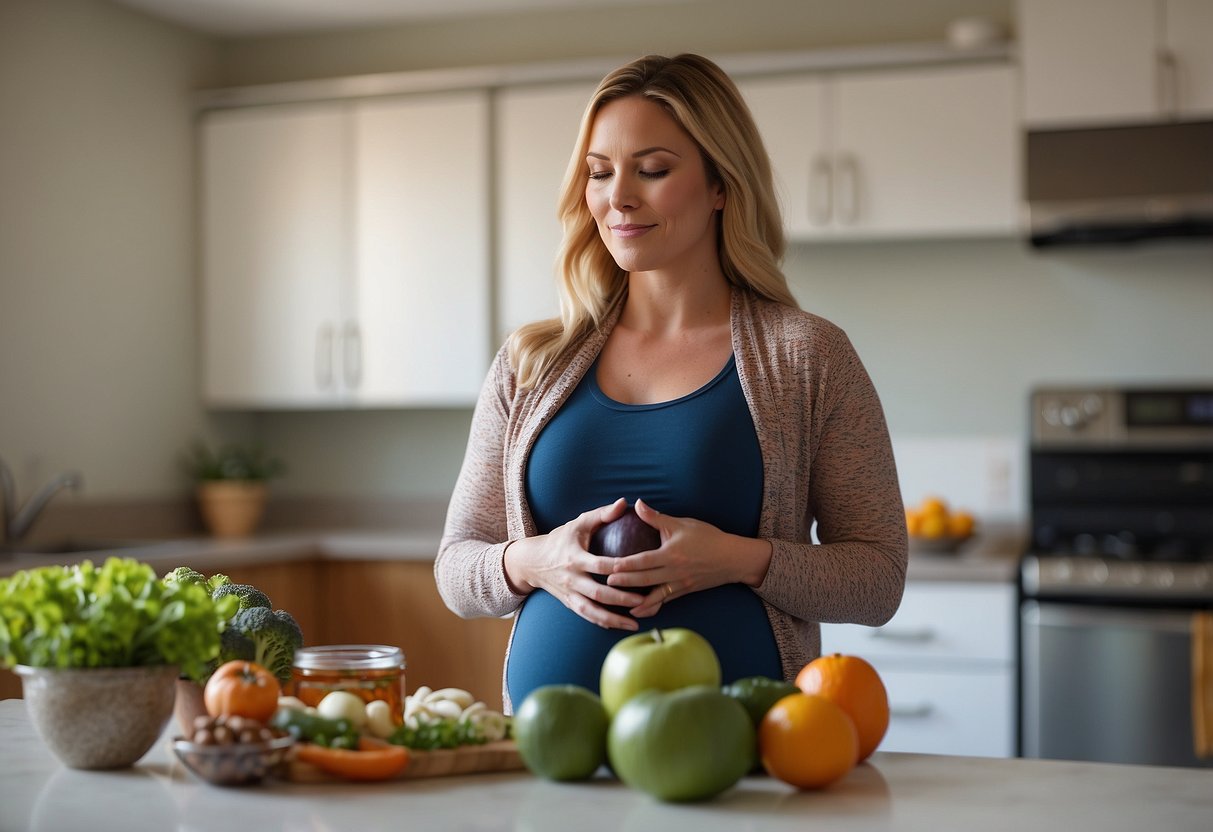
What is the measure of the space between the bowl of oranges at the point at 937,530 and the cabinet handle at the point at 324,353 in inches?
69.3

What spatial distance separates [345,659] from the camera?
1.35m

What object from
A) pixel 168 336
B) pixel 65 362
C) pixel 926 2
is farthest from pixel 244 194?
pixel 926 2

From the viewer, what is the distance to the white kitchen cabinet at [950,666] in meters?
3.29

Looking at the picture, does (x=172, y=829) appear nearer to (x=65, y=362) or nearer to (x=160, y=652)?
(x=160, y=652)

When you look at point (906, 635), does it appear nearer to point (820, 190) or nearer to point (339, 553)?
point (820, 190)

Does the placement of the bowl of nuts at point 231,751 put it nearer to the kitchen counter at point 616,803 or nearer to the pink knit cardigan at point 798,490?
the kitchen counter at point 616,803

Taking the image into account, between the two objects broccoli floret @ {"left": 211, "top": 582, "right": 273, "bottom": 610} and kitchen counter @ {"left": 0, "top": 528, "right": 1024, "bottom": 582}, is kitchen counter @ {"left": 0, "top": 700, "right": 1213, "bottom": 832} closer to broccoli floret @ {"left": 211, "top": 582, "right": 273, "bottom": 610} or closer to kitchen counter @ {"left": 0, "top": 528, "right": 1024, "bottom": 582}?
broccoli floret @ {"left": 211, "top": 582, "right": 273, "bottom": 610}

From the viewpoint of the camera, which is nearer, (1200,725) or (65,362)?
(1200,725)

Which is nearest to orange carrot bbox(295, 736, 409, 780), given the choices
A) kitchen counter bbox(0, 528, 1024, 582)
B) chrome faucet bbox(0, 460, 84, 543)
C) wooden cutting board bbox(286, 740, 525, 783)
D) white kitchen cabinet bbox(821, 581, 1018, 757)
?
wooden cutting board bbox(286, 740, 525, 783)

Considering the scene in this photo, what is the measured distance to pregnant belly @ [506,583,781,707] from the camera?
5.21 feet

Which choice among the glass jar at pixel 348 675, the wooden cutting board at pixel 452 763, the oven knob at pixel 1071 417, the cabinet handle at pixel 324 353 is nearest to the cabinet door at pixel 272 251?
the cabinet handle at pixel 324 353

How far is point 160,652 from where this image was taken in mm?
1244

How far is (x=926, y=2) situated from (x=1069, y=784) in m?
3.16

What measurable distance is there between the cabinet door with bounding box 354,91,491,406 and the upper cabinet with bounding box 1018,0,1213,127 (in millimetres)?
1518
